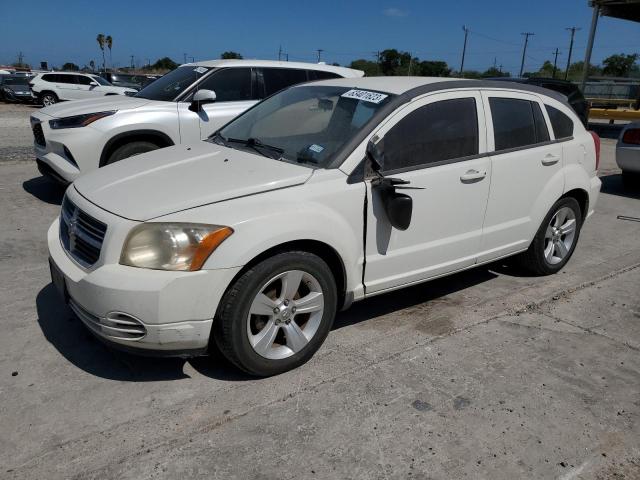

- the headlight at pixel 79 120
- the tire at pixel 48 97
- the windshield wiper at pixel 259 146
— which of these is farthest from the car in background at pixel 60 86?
the windshield wiper at pixel 259 146

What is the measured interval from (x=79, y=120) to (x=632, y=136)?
7.98 metres

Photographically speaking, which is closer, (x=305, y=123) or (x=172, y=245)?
(x=172, y=245)

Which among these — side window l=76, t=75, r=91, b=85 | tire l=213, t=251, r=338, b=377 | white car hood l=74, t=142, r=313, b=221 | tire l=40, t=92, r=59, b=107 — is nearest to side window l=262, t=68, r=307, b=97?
white car hood l=74, t=142, r=313, b=221

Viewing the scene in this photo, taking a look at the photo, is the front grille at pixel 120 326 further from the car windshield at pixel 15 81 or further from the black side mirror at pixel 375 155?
the car windshield at pixel 15 81

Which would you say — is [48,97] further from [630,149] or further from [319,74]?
[630,149]

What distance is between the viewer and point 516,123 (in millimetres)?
4391

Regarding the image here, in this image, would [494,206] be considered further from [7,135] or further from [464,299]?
[7,135]

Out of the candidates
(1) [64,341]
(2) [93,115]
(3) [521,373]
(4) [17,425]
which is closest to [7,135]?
(2) [93,115]

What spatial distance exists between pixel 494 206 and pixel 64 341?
3.18 meters

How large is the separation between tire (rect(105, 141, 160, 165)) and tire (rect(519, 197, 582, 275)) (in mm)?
4441

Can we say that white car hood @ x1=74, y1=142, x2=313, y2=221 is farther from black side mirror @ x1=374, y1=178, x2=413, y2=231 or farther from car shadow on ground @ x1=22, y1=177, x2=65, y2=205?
car shadow on ground @ x1=22, y1=177, x2=65, y2=205

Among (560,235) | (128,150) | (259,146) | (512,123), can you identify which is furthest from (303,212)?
(128,150)

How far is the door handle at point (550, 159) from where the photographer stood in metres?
4.54

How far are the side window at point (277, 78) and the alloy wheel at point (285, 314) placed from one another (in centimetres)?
468
